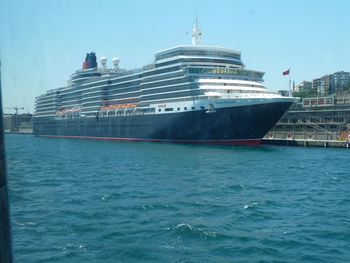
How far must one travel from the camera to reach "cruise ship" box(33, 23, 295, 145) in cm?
4781

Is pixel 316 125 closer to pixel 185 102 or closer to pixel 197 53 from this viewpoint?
pixel 197 53

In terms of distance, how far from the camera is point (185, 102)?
51.3 meters

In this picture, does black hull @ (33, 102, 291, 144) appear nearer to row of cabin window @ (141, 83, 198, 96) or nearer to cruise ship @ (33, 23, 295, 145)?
cruise ship @ (33, 23, 295, 145)

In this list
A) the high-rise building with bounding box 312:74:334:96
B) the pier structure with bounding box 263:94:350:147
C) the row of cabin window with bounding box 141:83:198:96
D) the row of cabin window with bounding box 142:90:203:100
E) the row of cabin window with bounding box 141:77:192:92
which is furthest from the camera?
the high-rise building with bounding box 312:74:334:96

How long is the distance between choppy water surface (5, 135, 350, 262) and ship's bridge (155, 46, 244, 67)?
3269 cm

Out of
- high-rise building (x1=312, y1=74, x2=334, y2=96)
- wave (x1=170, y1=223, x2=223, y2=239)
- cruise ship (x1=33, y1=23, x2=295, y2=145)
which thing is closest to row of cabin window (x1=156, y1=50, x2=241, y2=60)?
cruise ship (x1=33, y1=23, x2=295, y2=145)

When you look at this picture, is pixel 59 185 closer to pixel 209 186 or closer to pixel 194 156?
pixel 209 186

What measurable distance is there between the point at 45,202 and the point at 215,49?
146 ft

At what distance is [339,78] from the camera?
493 feet

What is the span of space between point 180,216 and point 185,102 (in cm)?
3795

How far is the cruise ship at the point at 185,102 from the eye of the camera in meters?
47.8

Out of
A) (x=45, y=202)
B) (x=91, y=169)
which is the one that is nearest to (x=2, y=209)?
(x=45, y=202)

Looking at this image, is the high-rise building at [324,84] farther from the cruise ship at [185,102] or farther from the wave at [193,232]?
the wave at [193,232]

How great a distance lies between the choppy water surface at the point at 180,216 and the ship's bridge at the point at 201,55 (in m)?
32.7
